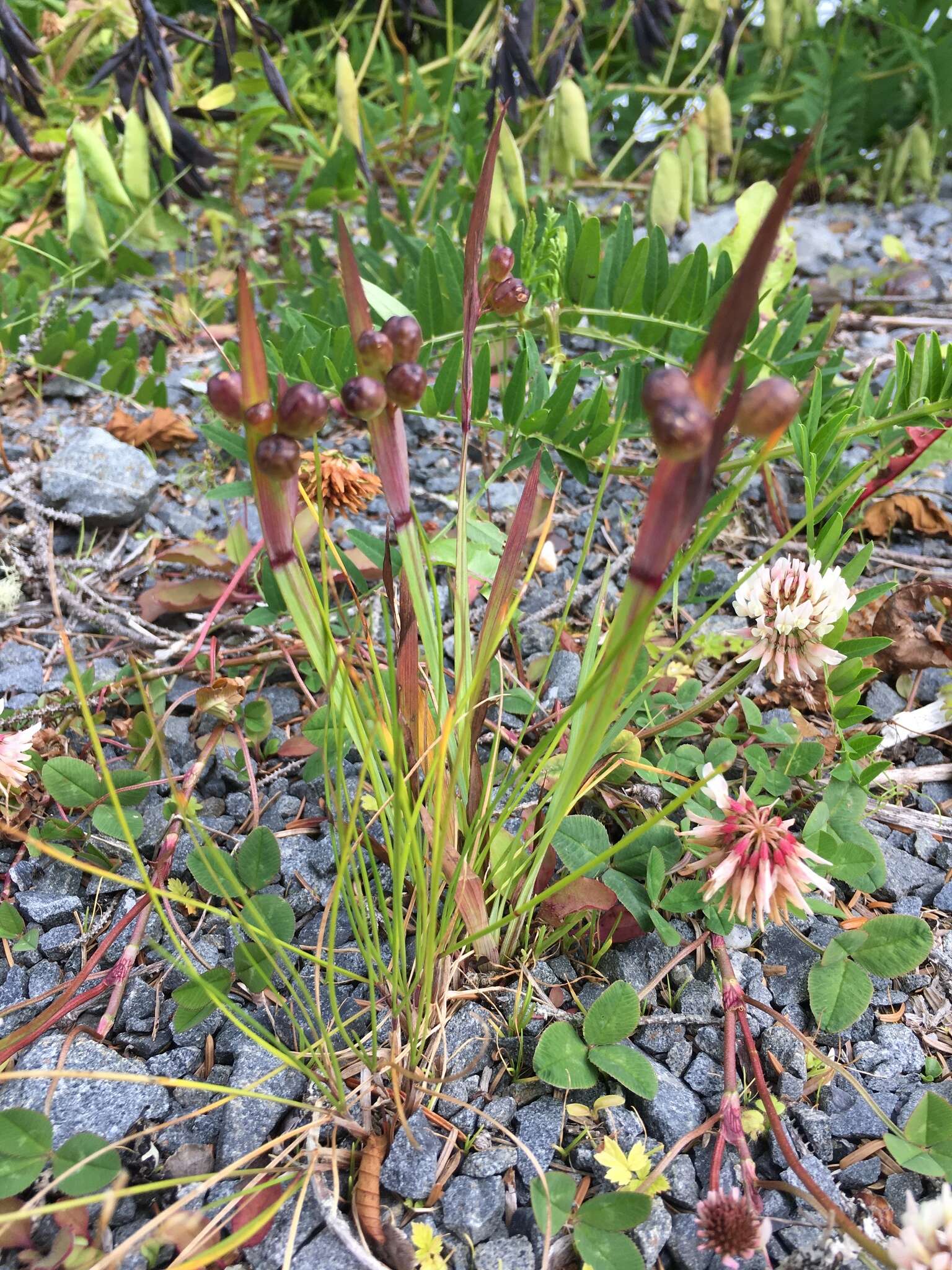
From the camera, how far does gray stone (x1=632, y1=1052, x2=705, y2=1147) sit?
84cm

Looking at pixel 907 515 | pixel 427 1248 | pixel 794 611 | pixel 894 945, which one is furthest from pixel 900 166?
pixel 427 1248

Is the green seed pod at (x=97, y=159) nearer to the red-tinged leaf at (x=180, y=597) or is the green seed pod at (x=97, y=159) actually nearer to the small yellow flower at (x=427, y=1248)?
the red-tinged leaf at (x=180, y=597)

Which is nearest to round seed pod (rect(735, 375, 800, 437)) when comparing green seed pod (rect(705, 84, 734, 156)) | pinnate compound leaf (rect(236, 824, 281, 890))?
pinnate compound leaf (rect(236, 824, 281, 890))

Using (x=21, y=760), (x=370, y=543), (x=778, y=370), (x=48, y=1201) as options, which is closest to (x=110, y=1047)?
(x=48, y=1201)

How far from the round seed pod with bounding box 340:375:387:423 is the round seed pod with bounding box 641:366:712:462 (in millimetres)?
206

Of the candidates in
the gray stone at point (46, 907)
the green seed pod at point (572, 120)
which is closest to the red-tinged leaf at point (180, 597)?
the gray stone at point (46, 907)

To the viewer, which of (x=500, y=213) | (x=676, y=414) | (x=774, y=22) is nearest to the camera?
(x=676, y=414)

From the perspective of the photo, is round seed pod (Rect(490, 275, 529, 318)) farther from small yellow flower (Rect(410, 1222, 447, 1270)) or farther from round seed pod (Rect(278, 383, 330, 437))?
small yellow flower (Rect(410, 1222, 447, 1270))

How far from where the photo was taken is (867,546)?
1.07m

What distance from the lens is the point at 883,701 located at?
1.27 m

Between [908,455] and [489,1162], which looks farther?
[908,455]

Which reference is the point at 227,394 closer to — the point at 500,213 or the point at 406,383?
the point at 406,383

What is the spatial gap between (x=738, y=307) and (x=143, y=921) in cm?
83

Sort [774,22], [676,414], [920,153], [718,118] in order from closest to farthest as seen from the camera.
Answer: [676,414] → [718,118] → [774,22] → [920,153]
